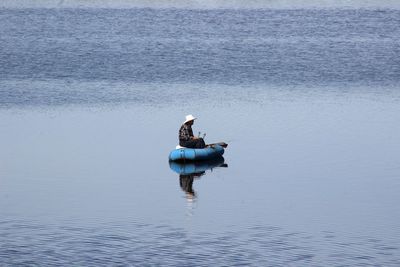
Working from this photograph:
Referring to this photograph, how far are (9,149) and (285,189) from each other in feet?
31.8

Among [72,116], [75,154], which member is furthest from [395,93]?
[75,154]

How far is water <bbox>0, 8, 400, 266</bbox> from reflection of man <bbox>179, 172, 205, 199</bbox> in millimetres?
160

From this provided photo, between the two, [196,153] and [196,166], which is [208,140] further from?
[196,166]

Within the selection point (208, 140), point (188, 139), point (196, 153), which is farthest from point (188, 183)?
point (208, 140)

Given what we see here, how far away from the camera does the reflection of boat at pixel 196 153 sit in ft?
115

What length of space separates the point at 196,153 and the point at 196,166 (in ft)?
1.33

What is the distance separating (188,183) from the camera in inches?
1294

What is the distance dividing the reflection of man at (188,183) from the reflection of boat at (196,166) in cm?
28

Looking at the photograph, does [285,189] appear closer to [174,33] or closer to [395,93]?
[395,93]

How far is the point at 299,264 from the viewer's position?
956 inches

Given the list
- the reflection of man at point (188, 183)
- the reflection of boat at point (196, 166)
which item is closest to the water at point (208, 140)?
the reflection of man at point (188, 183)

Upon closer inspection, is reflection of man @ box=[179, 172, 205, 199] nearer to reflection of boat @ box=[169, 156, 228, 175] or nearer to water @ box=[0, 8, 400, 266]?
water @ box=[0, 8, 400, 266]

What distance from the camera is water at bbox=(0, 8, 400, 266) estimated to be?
26.0 meters

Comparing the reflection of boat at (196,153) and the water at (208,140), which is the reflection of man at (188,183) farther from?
the reflection of boat at (196,153)
